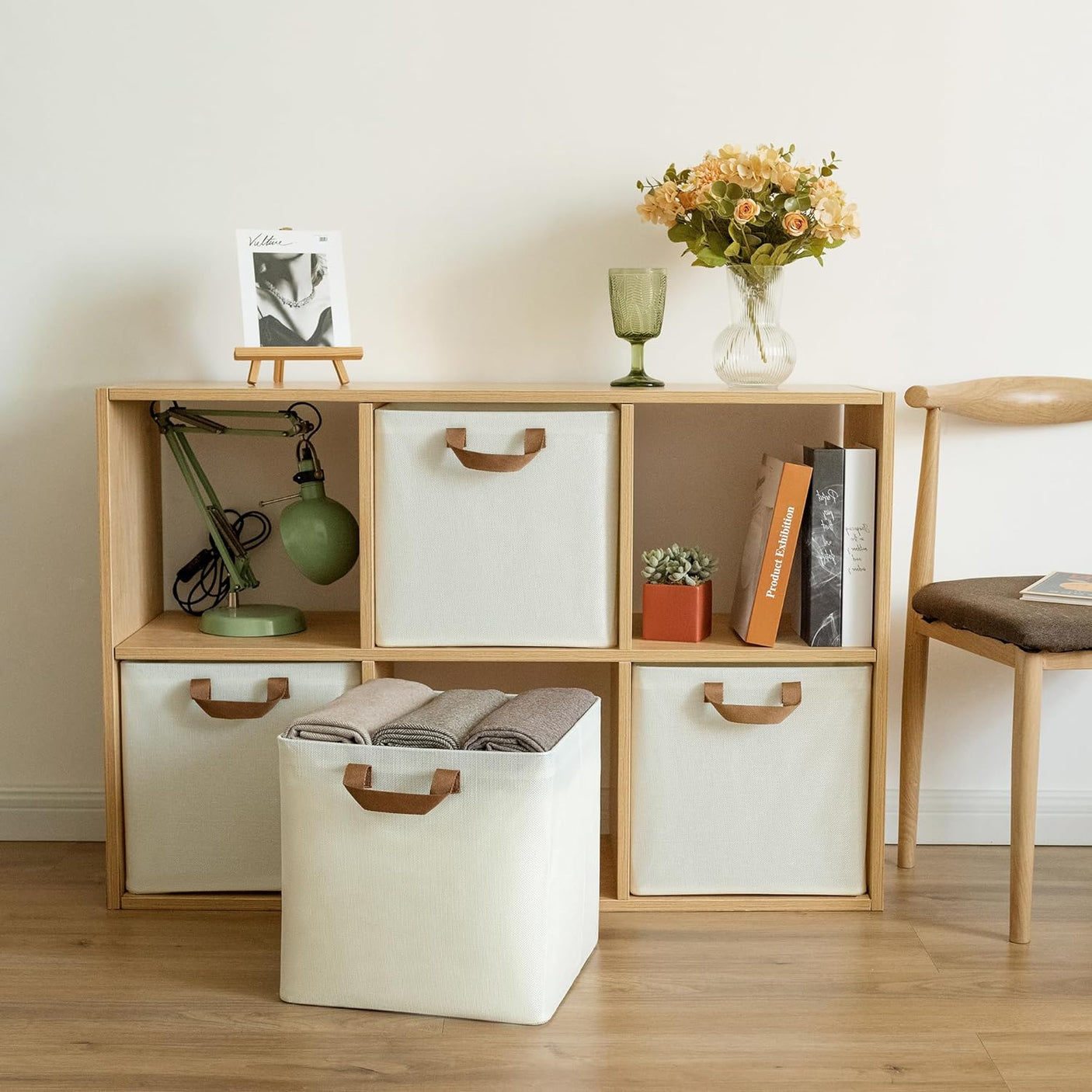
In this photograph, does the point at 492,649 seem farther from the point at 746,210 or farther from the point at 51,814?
the point at 51,814

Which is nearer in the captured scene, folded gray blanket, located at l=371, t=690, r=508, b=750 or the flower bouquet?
folded gray blanket, located at l=371, t=690, r=508, b=750

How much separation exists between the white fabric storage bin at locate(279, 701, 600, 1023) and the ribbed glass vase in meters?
0.77

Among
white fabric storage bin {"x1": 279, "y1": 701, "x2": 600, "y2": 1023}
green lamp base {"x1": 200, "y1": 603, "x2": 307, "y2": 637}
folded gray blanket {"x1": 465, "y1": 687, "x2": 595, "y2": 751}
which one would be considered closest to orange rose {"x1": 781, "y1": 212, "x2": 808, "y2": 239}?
folded gray blanket {"x1": 465, "y1": 687, "x2": 595, "y2": 751}

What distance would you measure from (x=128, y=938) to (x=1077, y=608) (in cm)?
153

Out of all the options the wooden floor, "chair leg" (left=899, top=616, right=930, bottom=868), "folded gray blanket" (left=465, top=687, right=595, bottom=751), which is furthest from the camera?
"chair leg" (left=899, top=616, right=930, bottom=868)

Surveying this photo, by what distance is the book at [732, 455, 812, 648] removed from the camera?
1.97 meters

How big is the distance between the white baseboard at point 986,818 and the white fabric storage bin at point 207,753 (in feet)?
3.69

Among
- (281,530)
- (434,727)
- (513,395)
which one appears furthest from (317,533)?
(434,727)

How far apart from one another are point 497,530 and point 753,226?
2.11 ft

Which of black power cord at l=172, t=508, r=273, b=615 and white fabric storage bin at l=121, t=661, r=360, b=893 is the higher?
black power cord at l=172, t=508, r=273, b=615

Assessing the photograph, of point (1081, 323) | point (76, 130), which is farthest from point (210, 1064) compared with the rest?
point (1081, 323)

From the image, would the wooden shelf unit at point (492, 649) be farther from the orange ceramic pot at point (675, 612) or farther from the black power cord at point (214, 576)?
the black power cord at point (214, 576)

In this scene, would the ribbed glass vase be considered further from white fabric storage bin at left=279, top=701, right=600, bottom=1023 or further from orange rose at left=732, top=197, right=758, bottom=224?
white fabric storage bin at left=279, top=701, right=600, bottom=1023

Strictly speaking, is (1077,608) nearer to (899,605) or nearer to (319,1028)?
(899,605)
